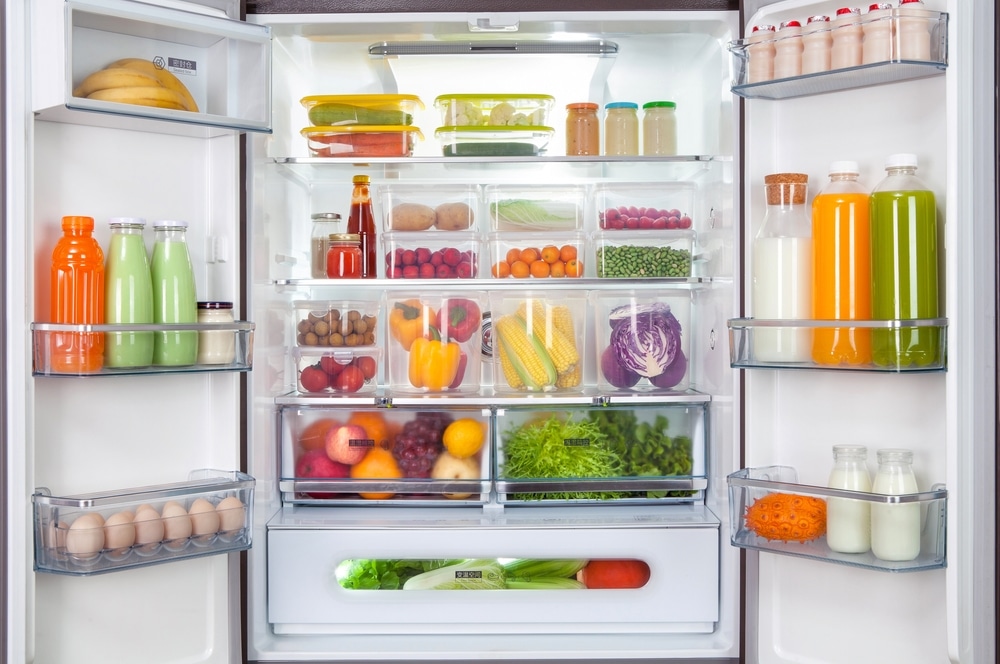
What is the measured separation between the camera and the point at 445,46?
2.28 metres

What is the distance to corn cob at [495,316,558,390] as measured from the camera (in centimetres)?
229

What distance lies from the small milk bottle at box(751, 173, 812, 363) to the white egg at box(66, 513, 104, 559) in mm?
1475

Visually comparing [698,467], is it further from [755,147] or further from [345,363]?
[345,363]

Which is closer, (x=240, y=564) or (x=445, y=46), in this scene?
(x=240, y=564)

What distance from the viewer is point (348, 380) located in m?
2.32

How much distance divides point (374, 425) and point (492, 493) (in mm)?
393

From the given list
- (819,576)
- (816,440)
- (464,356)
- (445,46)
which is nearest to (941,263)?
(816,440)

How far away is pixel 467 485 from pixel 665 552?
56 cm

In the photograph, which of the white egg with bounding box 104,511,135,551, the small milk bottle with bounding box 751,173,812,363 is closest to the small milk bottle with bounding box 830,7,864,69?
the small milk bottle with bounding box 751,173,812,363

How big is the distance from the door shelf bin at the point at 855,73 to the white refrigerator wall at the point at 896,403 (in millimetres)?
32

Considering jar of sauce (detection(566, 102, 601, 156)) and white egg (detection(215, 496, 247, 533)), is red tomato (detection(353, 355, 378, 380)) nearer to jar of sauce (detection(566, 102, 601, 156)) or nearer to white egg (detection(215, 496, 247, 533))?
white egg (detection(215, 496, 247, 533))

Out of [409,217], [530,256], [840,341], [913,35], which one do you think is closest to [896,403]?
[840,341]

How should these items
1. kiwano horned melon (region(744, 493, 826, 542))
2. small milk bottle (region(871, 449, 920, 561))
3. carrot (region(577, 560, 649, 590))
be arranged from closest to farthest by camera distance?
small milk bottle (region(871, 449, 920, 561))
kiwano horned melon (region(744, 493, 826, 542))
carrot (region(577, 560, 649, 590))

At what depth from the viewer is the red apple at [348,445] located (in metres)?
2.31
